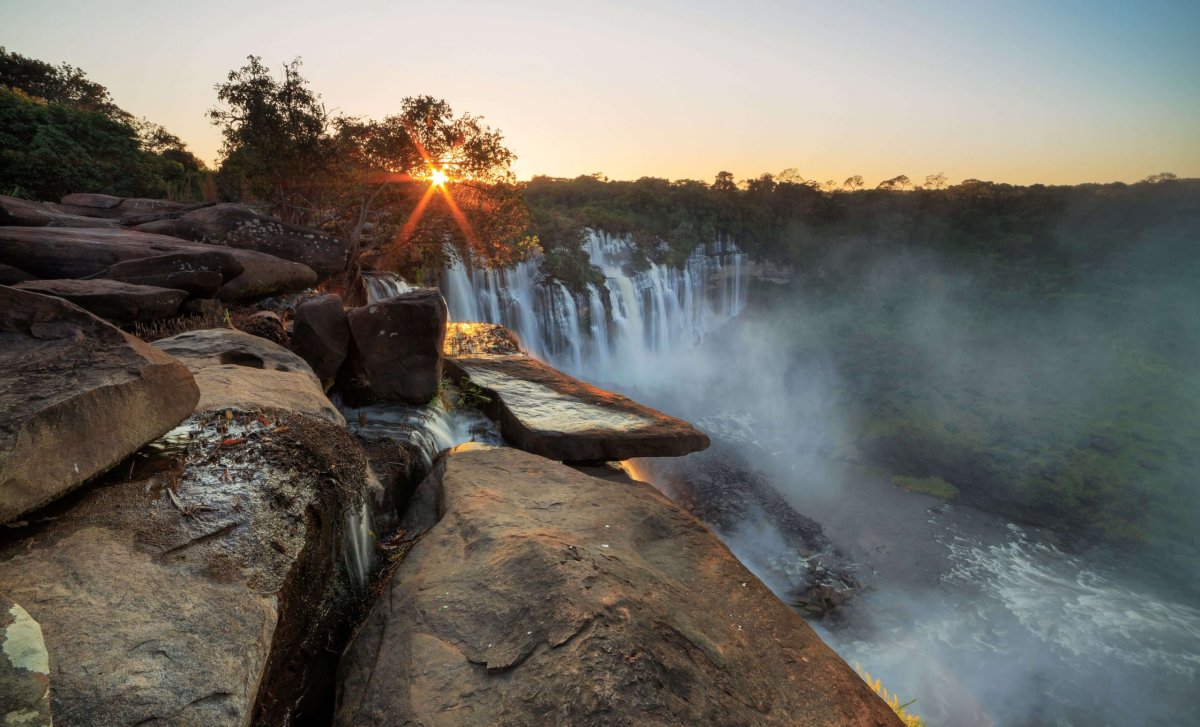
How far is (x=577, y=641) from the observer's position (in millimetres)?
2143

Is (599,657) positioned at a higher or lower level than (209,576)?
lower

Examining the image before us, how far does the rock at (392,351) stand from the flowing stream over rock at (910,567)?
1.49 feet

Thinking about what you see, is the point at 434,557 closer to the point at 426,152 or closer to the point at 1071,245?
the point at 426,152

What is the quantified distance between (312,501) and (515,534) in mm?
1168

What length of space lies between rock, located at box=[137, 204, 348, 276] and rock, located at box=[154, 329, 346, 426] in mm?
4785

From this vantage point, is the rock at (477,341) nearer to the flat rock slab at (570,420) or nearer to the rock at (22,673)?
the flat rock slab at (570,420)

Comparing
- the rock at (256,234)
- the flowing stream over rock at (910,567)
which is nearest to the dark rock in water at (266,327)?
the flowing stream over rock at (910,567)

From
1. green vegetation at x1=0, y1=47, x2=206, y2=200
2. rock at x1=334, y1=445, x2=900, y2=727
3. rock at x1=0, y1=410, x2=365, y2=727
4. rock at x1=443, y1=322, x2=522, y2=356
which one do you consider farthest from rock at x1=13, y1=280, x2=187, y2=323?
green vegetation at x1=0, y1=47, x2=206, y2=200

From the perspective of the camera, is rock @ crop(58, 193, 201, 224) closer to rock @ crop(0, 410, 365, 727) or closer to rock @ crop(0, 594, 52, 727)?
rock @ crop(0, 410, 365, 727)

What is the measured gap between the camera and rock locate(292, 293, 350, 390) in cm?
538

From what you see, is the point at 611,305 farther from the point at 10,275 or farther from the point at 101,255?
the point at 10,275

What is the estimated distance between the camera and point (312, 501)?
103 inches

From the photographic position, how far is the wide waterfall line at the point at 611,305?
1811 centimetres

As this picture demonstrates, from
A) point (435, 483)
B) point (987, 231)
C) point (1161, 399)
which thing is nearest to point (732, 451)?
point (435, 483)
